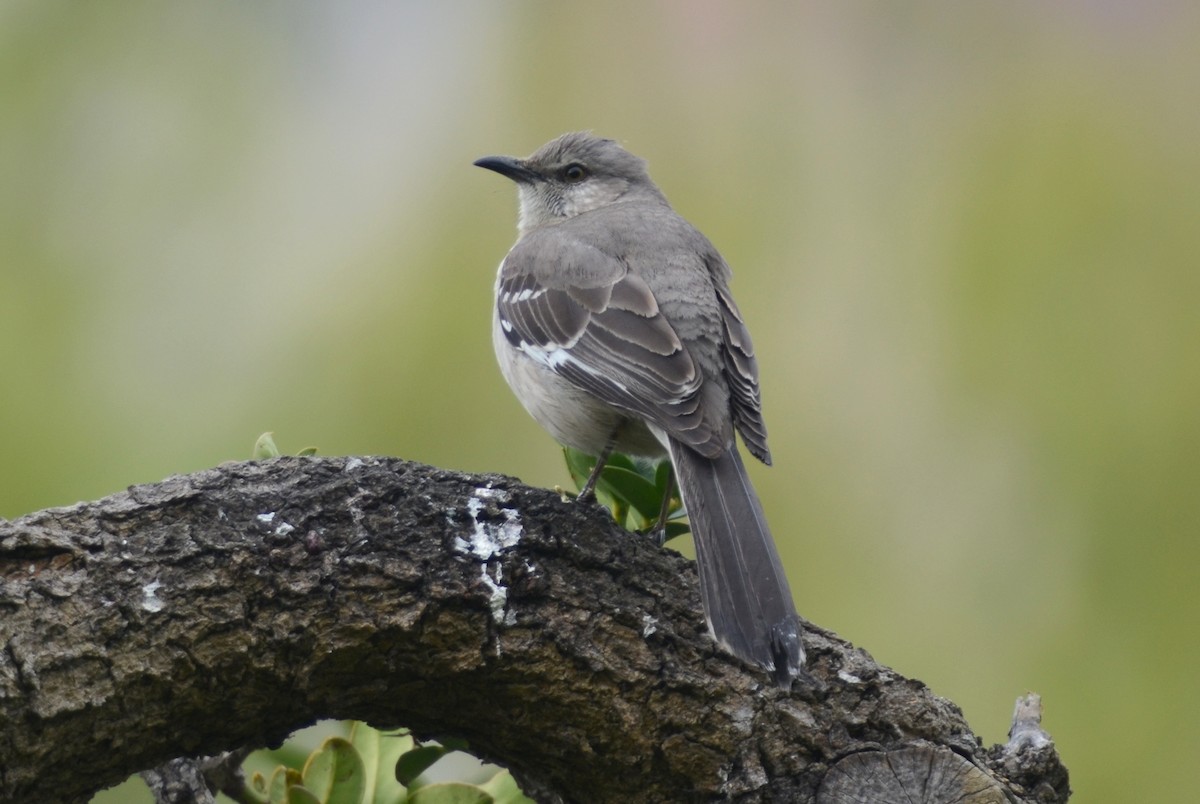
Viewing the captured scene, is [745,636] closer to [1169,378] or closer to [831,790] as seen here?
[831,790]

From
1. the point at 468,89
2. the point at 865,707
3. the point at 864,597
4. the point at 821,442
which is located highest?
the point at 468,89

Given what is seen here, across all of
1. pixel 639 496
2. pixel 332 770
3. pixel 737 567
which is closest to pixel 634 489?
pixel 639 496

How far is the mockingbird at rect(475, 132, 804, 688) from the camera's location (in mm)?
2777

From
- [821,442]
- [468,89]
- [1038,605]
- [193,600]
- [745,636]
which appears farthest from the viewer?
[468,89]

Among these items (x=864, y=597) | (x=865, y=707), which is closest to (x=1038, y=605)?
(x=864, y=597)

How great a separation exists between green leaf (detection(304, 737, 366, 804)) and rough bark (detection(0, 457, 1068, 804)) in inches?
4.4

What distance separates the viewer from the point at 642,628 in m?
2.65

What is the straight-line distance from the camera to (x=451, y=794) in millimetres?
2787

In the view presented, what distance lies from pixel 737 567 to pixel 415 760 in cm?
82

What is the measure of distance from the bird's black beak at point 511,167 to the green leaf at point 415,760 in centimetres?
270

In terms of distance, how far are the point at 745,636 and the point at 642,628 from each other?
8.4 inches

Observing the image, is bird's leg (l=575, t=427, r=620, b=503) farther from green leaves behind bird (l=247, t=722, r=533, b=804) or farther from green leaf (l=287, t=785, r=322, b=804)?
green leaf (l=287, t=785, r=322, b=804)

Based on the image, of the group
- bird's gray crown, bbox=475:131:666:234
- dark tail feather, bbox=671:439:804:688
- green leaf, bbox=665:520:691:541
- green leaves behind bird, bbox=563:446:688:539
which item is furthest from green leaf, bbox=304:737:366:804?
bird's gray crown, bbox=475:131:666:234

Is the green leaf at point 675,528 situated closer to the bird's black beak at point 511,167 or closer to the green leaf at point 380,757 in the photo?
the green leaf at point 380,757
